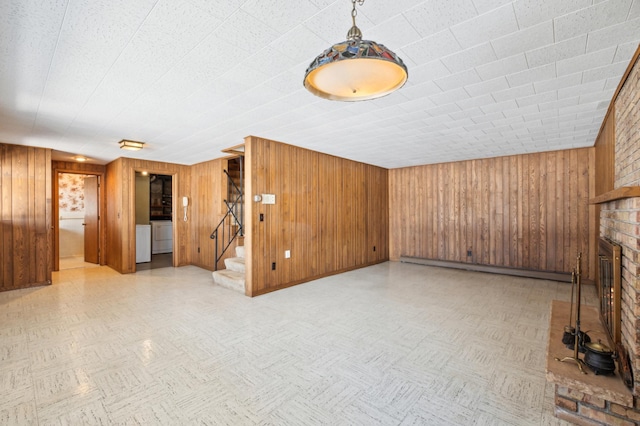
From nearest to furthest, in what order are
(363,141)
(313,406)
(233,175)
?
1. (313,406)
2. (363,141)
3. (233,175)

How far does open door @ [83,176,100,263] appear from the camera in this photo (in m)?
6.96

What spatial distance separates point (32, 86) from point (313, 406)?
349 centimetres

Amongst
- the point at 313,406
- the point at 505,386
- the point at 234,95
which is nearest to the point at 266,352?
the point at 313,406

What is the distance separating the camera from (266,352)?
2.63m

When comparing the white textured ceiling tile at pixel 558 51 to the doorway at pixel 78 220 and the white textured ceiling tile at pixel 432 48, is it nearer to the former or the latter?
the white textured ceiling tile at pixel 432 48

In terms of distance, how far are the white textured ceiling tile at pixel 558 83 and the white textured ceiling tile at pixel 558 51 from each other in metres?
0.40

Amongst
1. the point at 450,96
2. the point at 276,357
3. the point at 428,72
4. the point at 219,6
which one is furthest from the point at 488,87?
the point at 276,357

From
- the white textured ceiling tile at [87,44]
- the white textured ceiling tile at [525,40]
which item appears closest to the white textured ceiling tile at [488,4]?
the white textured ceiling tile at [525,40]

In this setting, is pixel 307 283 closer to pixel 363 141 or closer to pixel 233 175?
pixel 363 141

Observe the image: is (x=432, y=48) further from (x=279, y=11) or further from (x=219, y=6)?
(x=219, y=6)

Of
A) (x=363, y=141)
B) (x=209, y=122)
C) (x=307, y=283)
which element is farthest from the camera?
(x=307, y=283)

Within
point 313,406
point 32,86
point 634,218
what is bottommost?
point 313,406

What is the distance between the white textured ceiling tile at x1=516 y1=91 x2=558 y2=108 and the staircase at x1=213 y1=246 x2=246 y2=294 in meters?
4.28

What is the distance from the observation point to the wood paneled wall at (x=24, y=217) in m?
4.71
